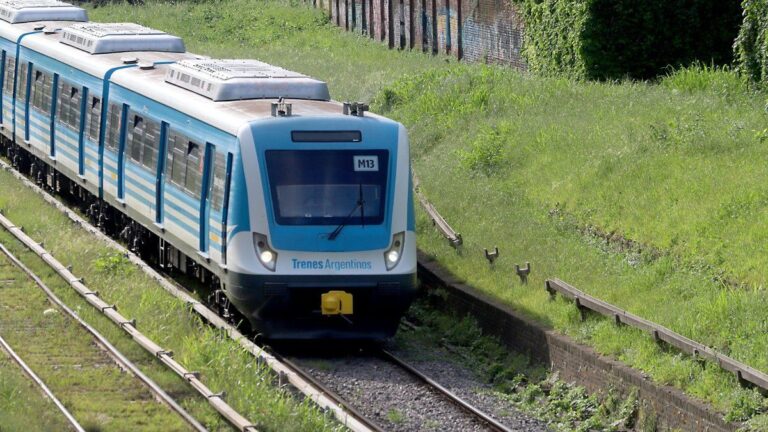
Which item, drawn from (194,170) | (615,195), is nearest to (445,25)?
(615,195)

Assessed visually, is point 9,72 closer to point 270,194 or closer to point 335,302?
point 270,194

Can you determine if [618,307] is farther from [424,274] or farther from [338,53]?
[338,53]

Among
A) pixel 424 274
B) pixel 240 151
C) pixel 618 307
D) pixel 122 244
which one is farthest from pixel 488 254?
pixel 122 244

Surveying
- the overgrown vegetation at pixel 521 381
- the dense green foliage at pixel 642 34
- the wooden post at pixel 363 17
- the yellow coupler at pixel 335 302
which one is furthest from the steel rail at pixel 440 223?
the wooden post at pixel 363 17

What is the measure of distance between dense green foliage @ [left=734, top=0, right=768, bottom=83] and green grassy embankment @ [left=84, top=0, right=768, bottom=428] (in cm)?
38

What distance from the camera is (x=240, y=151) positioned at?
14523 millimetres

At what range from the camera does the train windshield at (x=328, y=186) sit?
1459cm

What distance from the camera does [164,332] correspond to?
49.3ft

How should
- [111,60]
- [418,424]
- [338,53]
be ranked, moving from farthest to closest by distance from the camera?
[338,53]
[111,60]
[418,424]

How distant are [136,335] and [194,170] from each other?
233 cm

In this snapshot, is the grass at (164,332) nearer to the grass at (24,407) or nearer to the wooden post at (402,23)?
the grass at (24,407)

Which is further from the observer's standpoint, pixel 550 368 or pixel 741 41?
pixel 741 41

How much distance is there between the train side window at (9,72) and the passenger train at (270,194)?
23.1ft

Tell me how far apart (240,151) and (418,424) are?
343 centimetres
